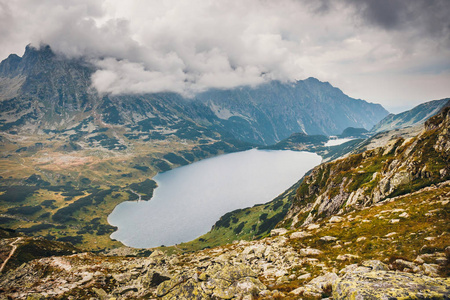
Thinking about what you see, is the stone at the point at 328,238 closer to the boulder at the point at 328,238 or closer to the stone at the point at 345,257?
the boulder at the point at 328,238

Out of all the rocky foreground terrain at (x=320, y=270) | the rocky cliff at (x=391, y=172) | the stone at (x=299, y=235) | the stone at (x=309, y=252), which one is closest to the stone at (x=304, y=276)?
the rocky foreground terrain at (x=320, y=270)

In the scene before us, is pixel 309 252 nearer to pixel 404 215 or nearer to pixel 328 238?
pixel 328 238

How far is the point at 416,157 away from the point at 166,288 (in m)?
54.1

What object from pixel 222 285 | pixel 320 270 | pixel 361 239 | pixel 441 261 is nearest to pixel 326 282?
pixel 320 270

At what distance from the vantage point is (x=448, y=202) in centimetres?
2659

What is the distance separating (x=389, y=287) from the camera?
12055 millimetres

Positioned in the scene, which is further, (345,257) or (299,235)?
(299,235)

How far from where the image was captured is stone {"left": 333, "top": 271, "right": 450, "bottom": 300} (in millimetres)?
10750

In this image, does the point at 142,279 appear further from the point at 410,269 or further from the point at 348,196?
the point at 348,196

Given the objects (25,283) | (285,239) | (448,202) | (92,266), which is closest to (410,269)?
(448,202)

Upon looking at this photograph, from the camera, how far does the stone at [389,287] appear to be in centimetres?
1075

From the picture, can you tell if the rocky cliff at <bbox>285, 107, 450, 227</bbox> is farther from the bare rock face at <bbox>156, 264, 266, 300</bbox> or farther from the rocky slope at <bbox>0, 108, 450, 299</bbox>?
the bare rock face at <bbox>156, 264, 266, 300</bbox>

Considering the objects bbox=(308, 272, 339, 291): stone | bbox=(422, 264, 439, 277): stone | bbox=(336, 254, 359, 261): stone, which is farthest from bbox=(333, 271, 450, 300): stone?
bbox=(336, 254, 359, 261): stone

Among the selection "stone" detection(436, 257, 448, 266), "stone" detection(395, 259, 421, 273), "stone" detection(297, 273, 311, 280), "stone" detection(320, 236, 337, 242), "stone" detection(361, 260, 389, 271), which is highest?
"stone" detection(361, 260, 389, 271)
